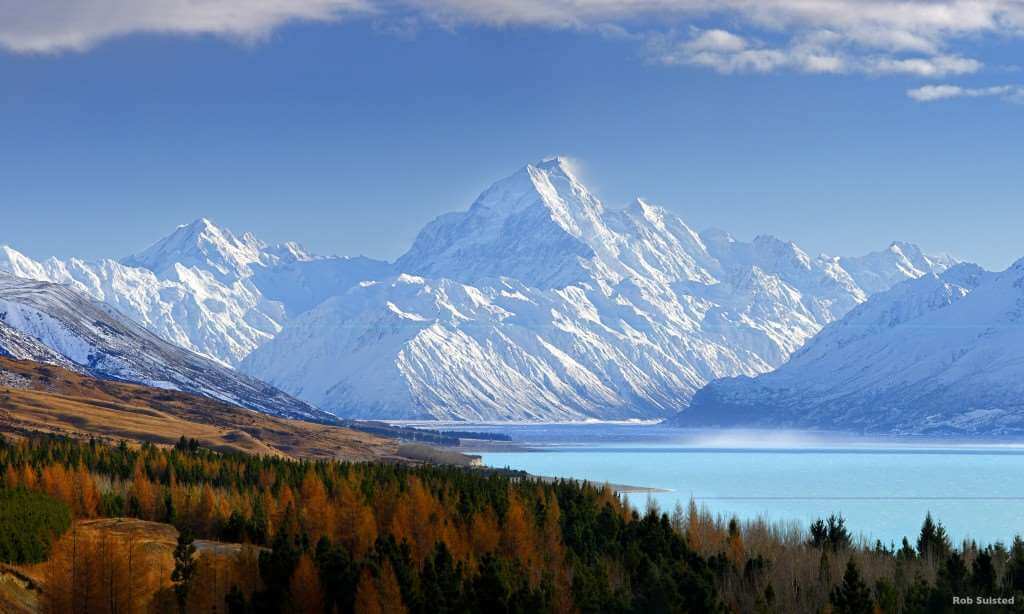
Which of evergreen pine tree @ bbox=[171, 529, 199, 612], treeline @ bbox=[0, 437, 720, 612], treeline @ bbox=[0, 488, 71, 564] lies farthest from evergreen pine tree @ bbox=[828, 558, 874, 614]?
treeline @ bbox=[0, 488, 71, 564]

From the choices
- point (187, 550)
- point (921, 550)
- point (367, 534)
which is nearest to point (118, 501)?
point (367, 534)

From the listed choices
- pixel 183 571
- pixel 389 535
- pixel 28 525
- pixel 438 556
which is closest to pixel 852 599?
pixel 438 556

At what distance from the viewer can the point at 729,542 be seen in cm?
12900

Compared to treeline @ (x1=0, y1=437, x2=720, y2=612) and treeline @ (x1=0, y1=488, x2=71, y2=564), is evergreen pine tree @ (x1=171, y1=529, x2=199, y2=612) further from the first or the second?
treeline @ (x1=0, y1=488, x2=71, y2=564)

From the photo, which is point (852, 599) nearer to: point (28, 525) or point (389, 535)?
point (389, 535)

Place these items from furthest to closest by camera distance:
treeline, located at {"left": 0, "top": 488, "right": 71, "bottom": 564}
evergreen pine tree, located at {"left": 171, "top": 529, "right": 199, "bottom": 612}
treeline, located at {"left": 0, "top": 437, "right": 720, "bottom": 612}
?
1. treeline, located at {"left": 0, "top": 488, "right": 71, "bottom": 564}
2. treeline, located at {"left": 0, "top": 437, "right": 720, "bottom": 612}
3. evergreen pine tree, located at {"left": 171, "top": 529, "right": 199, "bottom": 612}

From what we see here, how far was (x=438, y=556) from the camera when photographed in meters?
105

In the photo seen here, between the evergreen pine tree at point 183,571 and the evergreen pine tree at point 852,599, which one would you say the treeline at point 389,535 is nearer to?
the evergreen pine tree at point 183,571

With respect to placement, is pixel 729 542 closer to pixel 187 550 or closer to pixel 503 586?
pixel 503 586

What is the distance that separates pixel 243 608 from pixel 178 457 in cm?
9951

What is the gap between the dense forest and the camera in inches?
3659

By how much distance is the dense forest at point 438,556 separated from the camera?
92938mm

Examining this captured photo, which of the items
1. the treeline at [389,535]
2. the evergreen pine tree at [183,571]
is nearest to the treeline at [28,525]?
the treeline at [389,535]

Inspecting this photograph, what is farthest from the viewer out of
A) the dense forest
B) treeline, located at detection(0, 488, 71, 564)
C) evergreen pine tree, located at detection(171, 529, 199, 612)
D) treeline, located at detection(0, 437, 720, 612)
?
treeline, located at detection(0, 488, 71, 564)
